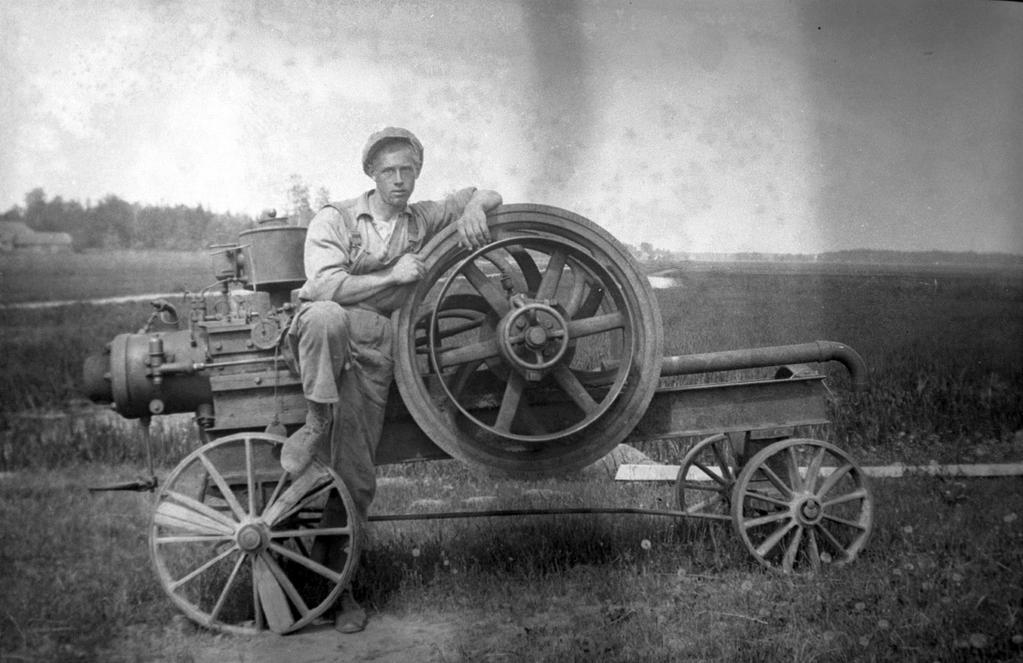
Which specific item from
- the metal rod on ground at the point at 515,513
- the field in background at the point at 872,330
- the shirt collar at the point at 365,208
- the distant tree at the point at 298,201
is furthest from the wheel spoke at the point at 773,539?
the distant tree at the point at 298,201

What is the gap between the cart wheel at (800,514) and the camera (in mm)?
3951

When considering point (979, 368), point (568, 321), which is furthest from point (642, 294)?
point (979, 368)

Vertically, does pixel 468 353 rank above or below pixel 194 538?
above

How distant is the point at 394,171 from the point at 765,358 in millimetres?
1956

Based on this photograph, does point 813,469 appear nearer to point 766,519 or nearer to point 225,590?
point 766,519

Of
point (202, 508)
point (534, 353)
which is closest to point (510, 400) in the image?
point (534, 353)

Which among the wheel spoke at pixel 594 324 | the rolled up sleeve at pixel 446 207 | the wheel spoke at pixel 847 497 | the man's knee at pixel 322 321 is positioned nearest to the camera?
the man's knee at pixel 322 321

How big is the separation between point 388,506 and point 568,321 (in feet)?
5.09

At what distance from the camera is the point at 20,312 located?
12.2ft

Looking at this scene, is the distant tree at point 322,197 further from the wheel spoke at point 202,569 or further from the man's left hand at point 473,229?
the wheel spoke at point 202,569

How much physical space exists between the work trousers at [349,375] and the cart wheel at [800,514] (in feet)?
5.80

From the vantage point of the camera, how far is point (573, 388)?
3.66m

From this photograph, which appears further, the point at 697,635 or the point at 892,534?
the point at 892,534

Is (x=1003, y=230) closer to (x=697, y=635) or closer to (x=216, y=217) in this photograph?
(x=697, y=635)
